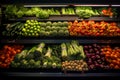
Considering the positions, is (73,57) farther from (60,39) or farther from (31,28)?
(31,28)

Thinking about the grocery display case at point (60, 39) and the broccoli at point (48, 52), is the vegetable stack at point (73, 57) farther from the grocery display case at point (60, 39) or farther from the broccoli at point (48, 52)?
the broccoli at point (48, 52)

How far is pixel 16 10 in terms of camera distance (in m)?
6.24

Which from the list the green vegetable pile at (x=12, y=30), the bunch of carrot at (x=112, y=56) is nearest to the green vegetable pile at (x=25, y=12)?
the green vegetable pile at (x=12, y=30)

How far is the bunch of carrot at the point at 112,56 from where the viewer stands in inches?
212

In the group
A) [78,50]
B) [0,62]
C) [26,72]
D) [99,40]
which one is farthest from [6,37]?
[99,40]

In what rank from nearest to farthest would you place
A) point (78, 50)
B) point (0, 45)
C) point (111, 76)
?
point (111, 76) → point (78, 50) → point (0, 45)

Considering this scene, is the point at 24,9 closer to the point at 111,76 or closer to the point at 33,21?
the point at 33,21

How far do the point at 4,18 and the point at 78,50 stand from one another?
2.07 meters

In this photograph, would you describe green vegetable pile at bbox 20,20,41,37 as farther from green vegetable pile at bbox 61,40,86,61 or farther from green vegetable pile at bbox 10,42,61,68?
green vegetable pile at bbox 61,40,86,61

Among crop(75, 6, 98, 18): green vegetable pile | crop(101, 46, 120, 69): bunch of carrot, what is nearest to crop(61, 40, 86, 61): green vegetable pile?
crop(101, 46, 120, 69): bunch of carrot

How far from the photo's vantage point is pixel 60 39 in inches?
234

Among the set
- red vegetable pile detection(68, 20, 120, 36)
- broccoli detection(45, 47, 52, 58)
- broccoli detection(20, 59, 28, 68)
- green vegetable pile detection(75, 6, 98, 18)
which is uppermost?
green vegetable pile detection(75, 6, 98, 18)

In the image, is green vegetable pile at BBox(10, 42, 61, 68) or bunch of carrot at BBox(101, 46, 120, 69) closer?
green vegetable pile at BBox(10, 42, 61, 68)

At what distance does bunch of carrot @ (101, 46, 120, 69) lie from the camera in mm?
5375
